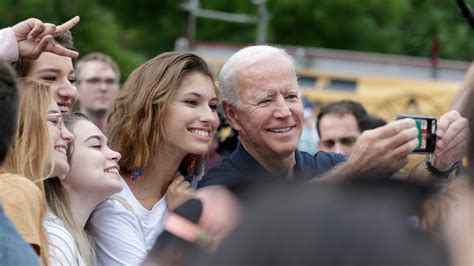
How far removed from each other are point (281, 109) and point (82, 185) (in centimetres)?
85

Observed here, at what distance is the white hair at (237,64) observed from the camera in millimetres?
4078

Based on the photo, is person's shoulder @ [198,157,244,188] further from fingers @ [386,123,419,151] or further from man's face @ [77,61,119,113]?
man's face @ [77,61,119,113]

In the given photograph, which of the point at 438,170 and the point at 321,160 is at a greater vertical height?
the point at 438,170

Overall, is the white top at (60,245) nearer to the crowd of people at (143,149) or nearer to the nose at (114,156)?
the crowd of people at (143,149)

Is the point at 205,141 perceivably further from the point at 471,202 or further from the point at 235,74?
the point at 471,202

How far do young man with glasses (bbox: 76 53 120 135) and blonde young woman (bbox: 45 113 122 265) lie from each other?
10.8 ft

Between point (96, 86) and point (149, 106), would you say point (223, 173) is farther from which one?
point (96, 86)

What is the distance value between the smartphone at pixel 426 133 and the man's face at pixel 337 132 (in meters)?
2.89

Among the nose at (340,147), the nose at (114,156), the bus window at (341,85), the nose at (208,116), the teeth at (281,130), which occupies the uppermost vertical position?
the teeth at (281,130)

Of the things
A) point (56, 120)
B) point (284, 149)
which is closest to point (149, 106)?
point (56, 120)

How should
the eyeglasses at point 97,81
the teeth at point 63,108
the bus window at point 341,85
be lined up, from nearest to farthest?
1. the teeth at point 63,108
2. the eyeglasses at point 97,81
3. the bus window at point 341,85

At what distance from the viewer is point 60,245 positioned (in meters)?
3.53

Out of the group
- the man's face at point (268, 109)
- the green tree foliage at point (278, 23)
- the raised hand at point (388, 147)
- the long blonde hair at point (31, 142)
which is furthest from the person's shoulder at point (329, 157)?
the green tree foliage at point (278, 23)

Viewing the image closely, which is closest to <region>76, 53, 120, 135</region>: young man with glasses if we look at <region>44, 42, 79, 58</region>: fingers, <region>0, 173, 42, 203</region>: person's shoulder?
<region>44, 42, 79, 58</region>: fingers
